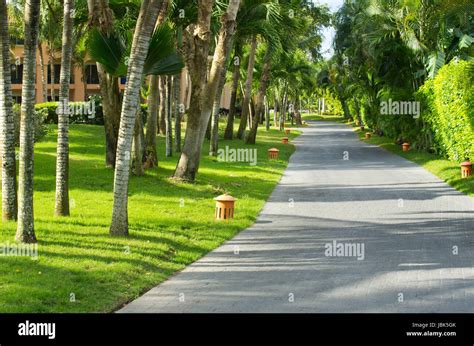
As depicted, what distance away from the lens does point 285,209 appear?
17078mm

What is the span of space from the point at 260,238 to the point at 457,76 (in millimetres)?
14540

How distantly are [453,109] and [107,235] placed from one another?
17.0 m

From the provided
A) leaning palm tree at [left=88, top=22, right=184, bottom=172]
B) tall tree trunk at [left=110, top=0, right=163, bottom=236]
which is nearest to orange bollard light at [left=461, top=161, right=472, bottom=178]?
leaning palm tree at [left=88, top=22, right=184, bottom=172]

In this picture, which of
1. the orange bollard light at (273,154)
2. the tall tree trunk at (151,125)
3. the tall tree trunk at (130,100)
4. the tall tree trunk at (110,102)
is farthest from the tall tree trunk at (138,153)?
the orange bollard light at (273,154)

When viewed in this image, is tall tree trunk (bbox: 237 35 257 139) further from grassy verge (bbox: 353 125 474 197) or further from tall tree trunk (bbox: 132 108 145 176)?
tall tree trunk (bbox: 132 108 145 176)

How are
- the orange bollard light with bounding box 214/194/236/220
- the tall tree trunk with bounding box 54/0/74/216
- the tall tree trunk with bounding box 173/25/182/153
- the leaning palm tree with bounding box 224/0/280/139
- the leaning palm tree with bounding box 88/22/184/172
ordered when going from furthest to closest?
the leaning palm tree with bounding box 224/0/280/139 → the tall tree trunk with bounding box 173/25/182/153 → the orange bollard light with bounding box 214/194/236/220 → the leaning palm tree with bounding box 88/22/184/172 → the tall tree trunk with bounding box 54/0/74/216

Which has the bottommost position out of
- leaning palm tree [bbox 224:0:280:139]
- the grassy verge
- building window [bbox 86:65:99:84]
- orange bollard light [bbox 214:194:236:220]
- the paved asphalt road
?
the paved asphalt road

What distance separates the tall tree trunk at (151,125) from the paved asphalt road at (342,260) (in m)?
4.71

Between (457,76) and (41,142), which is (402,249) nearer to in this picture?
(457,76)

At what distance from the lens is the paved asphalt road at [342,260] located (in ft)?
28.1

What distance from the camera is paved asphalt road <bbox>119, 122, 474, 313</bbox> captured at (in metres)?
8.56

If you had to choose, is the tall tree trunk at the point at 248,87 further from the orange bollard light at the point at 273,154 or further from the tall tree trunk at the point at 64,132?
the tall tree trunk at the point at 64,132

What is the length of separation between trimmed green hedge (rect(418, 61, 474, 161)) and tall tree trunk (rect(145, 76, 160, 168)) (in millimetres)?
10145

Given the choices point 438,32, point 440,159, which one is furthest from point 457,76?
point 438,32
